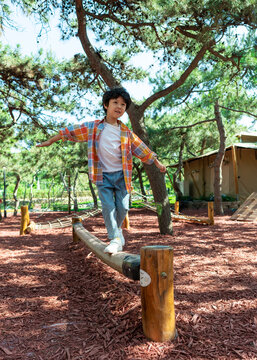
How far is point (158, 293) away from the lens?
1.90m

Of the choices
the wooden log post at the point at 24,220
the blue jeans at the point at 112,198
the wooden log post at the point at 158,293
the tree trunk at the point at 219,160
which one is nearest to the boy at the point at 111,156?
the blue jeans at the point at 112,198

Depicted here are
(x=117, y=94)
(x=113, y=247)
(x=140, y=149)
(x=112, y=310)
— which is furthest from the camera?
(x=140, y=149)

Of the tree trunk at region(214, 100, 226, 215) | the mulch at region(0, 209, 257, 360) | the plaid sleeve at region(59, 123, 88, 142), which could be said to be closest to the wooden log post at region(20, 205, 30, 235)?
the mulch at region(0, 209, 257, 360)

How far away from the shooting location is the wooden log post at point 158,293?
6.25 ft

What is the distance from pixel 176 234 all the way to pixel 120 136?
168 inches

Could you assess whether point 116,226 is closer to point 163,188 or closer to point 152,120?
point 163,188

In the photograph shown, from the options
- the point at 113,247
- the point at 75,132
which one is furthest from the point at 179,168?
the point at 113,247

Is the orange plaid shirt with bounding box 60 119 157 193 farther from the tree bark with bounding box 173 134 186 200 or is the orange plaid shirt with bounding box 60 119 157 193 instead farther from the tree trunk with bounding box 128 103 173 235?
the tree bark with bounding box 173 134 186 200

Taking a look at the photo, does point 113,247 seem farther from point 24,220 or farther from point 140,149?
point 24,220

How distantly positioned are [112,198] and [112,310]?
A: 3.29 ft

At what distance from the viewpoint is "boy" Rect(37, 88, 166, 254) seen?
9.36 feet

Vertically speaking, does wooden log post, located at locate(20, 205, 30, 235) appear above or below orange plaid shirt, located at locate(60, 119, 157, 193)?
below

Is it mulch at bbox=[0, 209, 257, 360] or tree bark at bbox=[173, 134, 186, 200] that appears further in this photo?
tree bark at bbox=[173, 134, 186, 200]

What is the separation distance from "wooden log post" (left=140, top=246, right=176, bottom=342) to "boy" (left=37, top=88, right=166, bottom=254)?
89 cm
